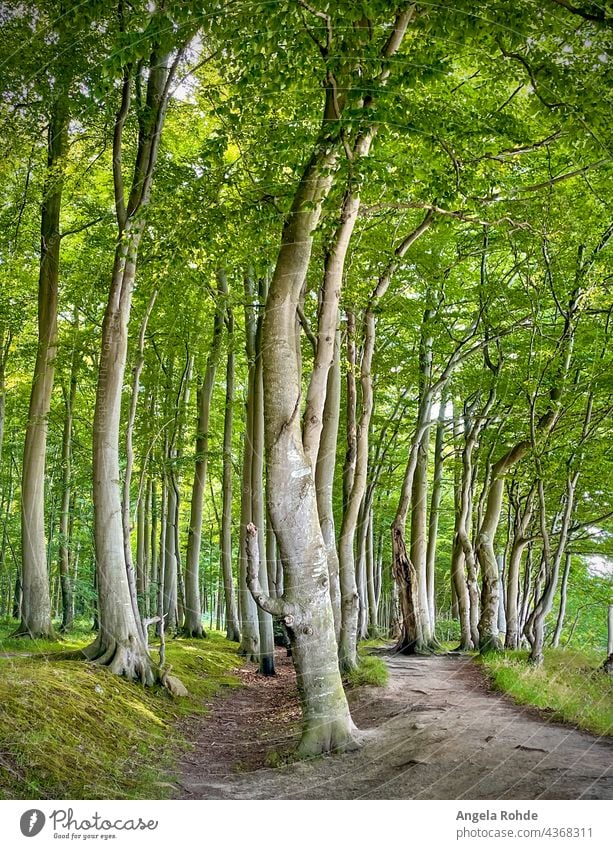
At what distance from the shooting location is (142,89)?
249 inches

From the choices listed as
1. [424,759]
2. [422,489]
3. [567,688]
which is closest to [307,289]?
→ [567,688]

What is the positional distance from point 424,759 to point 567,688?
1271 mm

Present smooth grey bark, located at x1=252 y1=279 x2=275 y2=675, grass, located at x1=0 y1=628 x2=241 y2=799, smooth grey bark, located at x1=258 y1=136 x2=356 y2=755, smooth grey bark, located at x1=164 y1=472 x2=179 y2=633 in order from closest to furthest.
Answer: grass, located at x1=0 y1=628 x2=241 y2=799 < smooth grey bark, located at x1=258 y1=136 x2=356 y2=755 < smooth grey bark, located at x1=252 y1=279 x2=275 y2=675 < smooth grey bark, located at x1=164 y1=472 x2=179 y2=633

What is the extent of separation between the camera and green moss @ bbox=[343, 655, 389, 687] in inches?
190

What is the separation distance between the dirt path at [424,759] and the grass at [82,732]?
24 centimetres

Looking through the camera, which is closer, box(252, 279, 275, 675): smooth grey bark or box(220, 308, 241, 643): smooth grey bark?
box(252, 279, 275, 675): smooth grey bark

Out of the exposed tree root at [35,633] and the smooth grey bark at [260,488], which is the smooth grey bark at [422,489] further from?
the exposed tree root at [35,633]

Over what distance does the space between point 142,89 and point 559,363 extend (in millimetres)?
4962

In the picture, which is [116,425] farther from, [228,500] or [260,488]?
[228,500]

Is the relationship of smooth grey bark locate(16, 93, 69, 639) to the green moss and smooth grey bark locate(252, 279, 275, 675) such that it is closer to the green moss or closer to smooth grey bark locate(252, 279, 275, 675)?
smooth grey bark locate(252, 279, 275, 675)

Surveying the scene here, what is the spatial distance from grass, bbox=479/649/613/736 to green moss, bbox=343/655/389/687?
2.66 feet

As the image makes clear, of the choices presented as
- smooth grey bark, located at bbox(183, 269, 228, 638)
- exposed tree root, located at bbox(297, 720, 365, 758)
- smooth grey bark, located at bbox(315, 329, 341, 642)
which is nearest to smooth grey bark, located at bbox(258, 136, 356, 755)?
exposed tree root, located at bbox(297, 720, 365, 758)

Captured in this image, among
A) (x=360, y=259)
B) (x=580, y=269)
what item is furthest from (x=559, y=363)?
(x=360, y=259)
